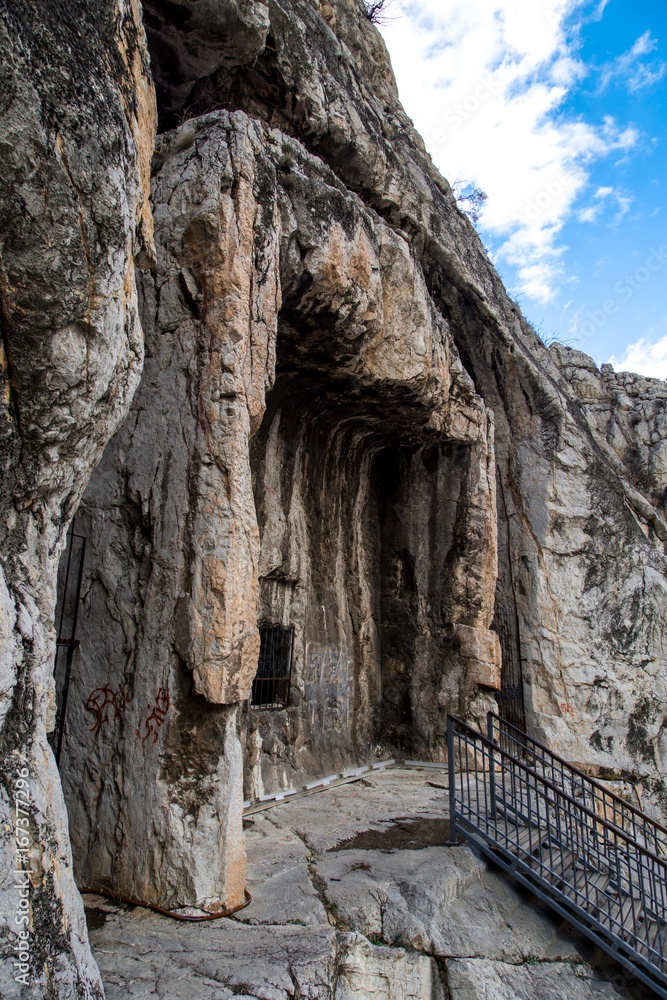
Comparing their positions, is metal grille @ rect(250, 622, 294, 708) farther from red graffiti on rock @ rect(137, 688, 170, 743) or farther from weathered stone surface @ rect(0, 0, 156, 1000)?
weathered stone surface @ rect(0, 0, 156, 1000)

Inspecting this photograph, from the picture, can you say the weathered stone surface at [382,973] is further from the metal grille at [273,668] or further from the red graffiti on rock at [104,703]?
the metal grille at [273,668]

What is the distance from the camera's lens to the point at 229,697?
13.9 feet

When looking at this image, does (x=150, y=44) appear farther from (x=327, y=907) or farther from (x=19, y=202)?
(x=327, y=907)

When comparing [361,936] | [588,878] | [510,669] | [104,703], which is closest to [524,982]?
[588,878]

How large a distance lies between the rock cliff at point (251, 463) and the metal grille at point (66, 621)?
81mm

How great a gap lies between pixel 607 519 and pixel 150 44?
360 inches

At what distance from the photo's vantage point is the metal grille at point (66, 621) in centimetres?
467

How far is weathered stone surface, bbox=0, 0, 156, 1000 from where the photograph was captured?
2.54 meters

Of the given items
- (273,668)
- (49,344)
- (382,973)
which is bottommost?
(382,973)

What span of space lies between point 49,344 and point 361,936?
3775mm

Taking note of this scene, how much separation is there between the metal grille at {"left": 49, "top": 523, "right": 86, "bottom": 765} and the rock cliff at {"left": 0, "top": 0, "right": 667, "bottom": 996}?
0.08 metres

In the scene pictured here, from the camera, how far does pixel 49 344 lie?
114 inches

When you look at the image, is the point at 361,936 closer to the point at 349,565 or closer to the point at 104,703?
the point at 104,703

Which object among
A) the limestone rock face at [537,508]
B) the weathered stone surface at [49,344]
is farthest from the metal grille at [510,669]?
the weathered stone surface at [49,344]
